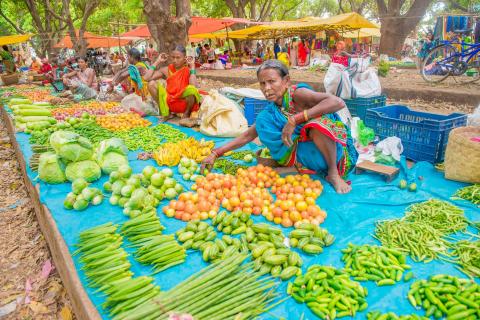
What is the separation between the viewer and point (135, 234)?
2.49 m

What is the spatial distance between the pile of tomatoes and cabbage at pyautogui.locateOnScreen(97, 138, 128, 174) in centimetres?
106

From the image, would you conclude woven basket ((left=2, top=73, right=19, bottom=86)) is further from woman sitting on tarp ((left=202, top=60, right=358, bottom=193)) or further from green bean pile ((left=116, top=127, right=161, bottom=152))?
woman sitting on tarp ((left=202, top=60, right=358, bottom=193))

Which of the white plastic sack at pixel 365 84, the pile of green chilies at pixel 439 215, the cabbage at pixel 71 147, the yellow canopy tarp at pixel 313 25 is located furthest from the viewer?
the yellow canopy tarp at pixel 313 25

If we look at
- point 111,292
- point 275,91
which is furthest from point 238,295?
point 275,91

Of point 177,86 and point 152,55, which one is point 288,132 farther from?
point 152,55

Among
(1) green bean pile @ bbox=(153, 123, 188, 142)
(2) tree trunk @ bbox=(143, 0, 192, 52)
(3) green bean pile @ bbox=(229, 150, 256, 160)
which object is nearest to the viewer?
(3) green bean pile @ bbox=(229, 150, 256, 160)

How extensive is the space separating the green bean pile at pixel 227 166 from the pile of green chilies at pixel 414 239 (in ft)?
5.67

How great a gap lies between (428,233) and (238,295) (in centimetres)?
157

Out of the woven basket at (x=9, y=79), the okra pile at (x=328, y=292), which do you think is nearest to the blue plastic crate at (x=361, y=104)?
the okra pile at (x=328, y=292)

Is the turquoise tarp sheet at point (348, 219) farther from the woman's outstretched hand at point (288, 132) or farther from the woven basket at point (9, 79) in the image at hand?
the woven basket at point (9, 79)

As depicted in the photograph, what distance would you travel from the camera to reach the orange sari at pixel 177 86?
627 centimetres

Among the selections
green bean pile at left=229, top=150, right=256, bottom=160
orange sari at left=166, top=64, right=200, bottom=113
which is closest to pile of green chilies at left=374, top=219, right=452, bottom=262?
green bean pile at left=229, top=150, right=256, bottom=160

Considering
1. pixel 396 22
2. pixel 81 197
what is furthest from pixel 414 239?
pixel 396 22

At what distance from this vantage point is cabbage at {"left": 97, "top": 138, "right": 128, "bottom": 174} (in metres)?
3.73
